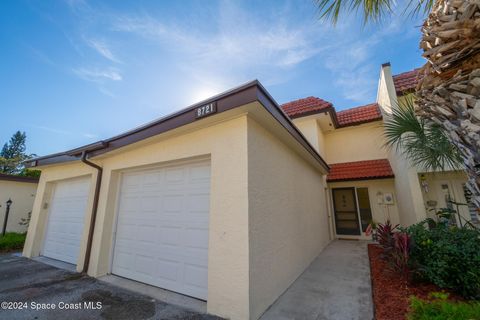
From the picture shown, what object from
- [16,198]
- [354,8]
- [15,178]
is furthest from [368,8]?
[16,198]

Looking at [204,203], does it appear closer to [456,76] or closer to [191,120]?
[191,120]

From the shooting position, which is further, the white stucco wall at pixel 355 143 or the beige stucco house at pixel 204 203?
the white stucco wall at pixel 355 143

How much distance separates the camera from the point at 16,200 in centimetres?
1044

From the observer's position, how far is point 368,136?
10.5 metres

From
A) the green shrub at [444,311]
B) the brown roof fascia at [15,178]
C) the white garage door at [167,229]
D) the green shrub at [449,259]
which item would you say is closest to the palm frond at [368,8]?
the white garage door at [167,229]

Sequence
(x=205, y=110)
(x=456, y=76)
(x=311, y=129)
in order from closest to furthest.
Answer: (x=456, y=76) → (x=205, y=110) → (x=311, y=129)

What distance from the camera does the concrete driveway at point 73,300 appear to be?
10.5 ft

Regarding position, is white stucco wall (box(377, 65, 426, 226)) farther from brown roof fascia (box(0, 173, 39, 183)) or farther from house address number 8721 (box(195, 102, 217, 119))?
brown roof fascia (box(0, 173, 39, 183))

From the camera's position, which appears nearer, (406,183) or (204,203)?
(204,203)

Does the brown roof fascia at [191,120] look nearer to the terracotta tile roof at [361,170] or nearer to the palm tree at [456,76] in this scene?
the palm tree at [456,76]

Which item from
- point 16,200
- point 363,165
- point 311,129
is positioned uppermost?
point 311,129

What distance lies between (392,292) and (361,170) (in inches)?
279

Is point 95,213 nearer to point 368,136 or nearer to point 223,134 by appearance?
point 223,134

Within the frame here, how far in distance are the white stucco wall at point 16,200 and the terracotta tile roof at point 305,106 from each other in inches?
595
